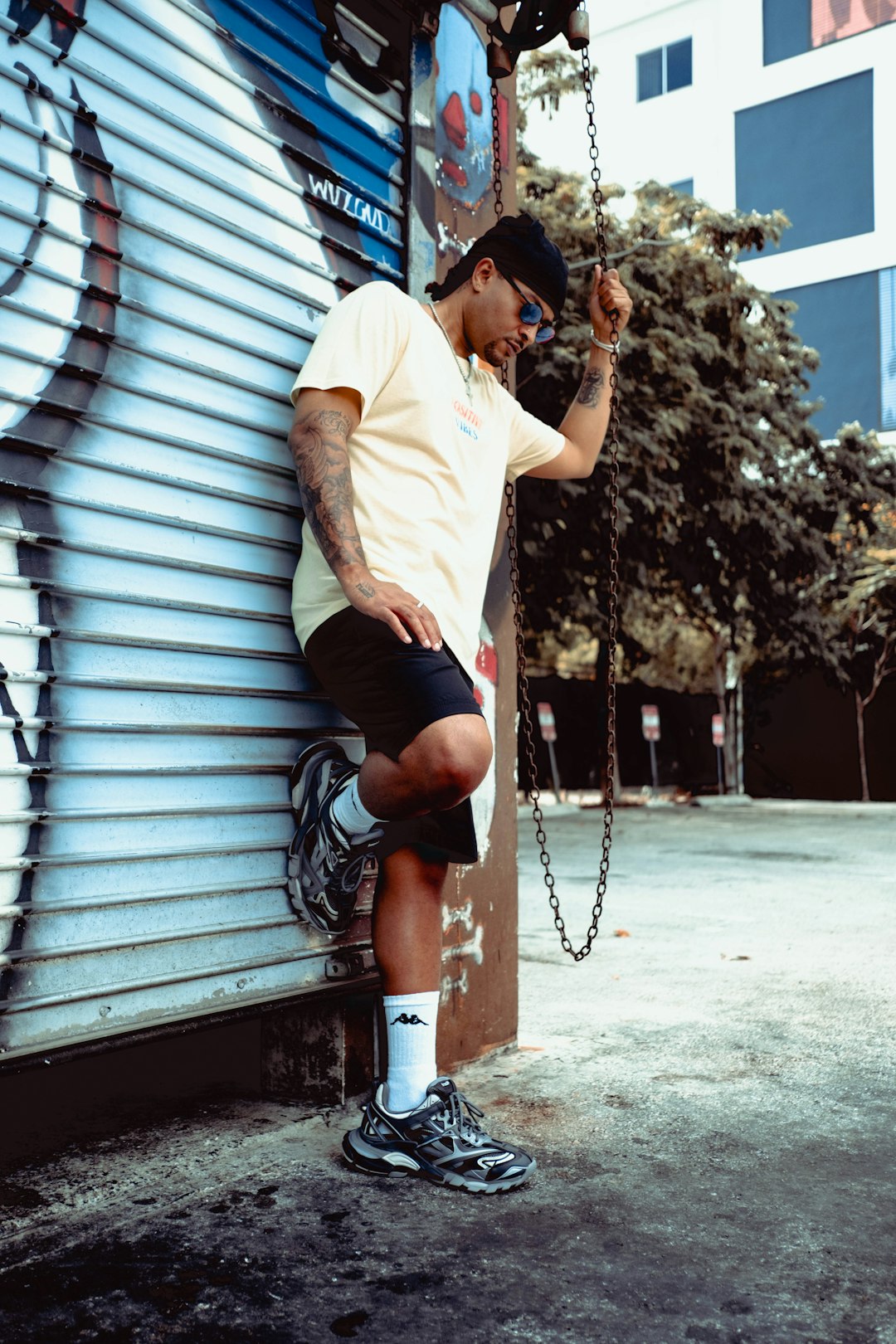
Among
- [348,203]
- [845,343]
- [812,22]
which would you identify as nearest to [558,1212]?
[348,203]

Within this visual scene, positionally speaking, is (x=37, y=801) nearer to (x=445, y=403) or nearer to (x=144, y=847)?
(x=144, y=847)

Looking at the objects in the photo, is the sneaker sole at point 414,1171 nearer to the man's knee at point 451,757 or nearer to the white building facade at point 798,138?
the man's knee at point 451,757

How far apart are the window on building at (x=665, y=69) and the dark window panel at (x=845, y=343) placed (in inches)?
250

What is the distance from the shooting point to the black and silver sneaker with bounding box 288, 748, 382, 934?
9.36 ft

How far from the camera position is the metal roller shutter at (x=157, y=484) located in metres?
2.29

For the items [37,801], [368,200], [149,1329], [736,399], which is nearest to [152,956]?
[37,801]

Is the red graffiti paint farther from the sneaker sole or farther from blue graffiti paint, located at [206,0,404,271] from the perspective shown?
the sneaker sole

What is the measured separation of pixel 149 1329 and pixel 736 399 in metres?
12.8

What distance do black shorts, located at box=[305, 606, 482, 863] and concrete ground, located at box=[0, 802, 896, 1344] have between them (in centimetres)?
73

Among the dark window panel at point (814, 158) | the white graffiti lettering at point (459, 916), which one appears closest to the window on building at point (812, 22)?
the dark window panel at point (814, 158)

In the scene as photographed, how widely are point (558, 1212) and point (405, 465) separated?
63.9 inches

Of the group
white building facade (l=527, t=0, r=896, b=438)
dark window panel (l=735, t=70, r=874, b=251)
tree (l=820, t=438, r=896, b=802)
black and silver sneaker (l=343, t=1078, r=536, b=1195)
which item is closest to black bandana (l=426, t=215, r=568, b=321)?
black and silver sneaker (l=343, t=1078, r=536, b=1195)

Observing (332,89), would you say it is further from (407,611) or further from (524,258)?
(407,611)

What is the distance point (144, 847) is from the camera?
2533 mm
